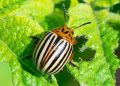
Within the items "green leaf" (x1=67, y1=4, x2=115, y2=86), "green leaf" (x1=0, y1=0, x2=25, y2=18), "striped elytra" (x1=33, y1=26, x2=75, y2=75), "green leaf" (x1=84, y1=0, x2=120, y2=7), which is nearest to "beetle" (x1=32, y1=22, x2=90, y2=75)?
"striped elytra" (x1=33, y1=26, x2=75, y2=75)

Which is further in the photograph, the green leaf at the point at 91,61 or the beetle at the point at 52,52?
the green leaf at the point at 91,61

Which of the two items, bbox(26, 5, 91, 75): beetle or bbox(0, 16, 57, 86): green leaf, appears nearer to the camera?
bbox(0, 16, 57, 86): green leaf

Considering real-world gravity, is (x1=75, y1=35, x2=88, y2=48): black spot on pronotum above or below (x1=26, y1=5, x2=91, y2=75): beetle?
below

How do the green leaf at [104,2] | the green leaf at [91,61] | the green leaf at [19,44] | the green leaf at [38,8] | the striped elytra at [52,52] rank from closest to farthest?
the green leaf at [19,44], the striped elytra at [52,52], the green leaf at [91,61], the green leaf at [38,8], the green leaf at [104,2]

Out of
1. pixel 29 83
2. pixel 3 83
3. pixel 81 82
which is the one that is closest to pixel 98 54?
pixel 81 82

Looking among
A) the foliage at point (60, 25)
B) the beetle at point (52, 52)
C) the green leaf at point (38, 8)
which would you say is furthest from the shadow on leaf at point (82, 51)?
the green leaf at point (38, 8)

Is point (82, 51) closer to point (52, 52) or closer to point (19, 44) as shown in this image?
point (52, 52)

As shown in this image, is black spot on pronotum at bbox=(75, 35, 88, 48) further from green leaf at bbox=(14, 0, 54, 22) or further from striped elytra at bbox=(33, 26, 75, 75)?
green leaf at bbox=(14, 0, 54, 22)

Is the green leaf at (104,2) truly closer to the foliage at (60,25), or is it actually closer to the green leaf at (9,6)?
the foliage at (60,25)
